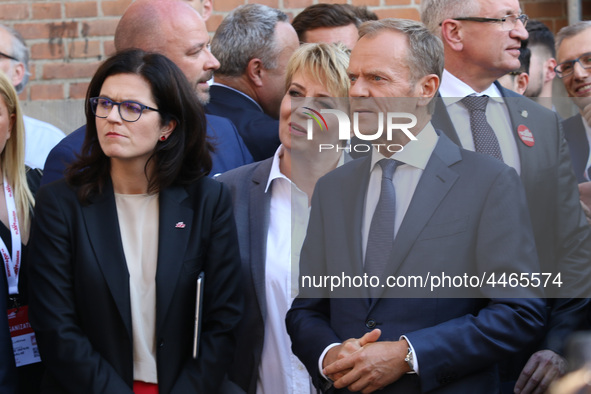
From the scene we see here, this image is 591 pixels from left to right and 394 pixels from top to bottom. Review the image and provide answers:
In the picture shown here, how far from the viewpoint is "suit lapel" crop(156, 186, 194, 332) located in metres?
2.58

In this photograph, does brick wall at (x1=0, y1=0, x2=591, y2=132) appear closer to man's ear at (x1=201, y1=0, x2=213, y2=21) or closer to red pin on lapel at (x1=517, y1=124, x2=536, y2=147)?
Result: man's ear at (x1=201, y1=0, x2=213, y2=21)

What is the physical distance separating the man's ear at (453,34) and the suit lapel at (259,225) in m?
0.84

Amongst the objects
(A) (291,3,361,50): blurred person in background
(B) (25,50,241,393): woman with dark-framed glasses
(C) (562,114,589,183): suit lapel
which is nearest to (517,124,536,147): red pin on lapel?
(C) (562,114,589,183): suit lapel

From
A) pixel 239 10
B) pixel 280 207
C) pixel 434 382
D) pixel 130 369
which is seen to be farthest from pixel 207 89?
pixel 434 382

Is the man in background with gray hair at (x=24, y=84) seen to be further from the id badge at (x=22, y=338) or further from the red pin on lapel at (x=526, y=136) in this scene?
the red pin on lapel at (x=526, y=136)

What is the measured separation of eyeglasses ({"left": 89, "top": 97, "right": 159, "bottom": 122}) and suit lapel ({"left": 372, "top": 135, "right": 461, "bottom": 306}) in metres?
0.95

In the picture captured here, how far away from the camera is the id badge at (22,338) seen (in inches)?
109

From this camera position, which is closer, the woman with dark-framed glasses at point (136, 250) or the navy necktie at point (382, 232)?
the navy necktie at point (382, 232)

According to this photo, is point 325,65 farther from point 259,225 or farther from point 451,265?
point 451,265

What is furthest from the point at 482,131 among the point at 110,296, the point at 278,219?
the point at 110,296

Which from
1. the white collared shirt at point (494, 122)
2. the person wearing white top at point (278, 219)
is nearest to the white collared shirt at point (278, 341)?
the person wearing white top at point (278, 219)

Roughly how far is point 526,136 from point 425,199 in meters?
0.42

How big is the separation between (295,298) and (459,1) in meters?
1.41

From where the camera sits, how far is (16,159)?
119 inches
